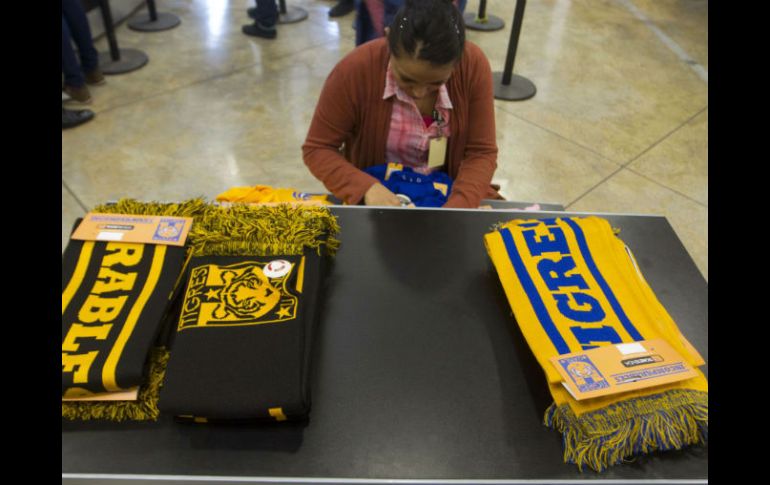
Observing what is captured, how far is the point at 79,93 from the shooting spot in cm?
308

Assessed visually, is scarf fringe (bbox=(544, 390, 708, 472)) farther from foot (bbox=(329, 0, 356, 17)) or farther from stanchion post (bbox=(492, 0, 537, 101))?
foot (bbox=(329, 0, 356, 17))

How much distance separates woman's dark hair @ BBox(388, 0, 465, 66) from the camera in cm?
108

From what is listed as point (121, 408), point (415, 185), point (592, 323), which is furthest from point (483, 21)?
point (121, 408)

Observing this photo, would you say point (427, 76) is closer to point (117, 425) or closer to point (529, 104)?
point (117, 425)

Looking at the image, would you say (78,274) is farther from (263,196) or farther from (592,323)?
(592,323)

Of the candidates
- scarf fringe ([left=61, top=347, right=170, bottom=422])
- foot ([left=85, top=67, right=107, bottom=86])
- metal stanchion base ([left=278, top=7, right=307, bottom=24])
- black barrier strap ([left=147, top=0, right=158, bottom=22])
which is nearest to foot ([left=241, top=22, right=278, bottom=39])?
metal stanchion base ([left=278, top=7, right=307, bottom=24])

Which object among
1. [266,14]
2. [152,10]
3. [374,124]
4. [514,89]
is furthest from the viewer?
[152,10]

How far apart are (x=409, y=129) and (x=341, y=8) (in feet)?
11.7

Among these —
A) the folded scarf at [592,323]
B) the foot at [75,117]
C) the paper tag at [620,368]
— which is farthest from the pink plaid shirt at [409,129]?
the foot at [75,117]

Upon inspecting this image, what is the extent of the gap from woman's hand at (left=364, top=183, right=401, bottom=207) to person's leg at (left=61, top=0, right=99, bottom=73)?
2.84 m

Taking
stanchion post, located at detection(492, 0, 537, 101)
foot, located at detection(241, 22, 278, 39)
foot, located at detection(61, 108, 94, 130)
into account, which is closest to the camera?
foot, located at detection(61, 108, 94, 130)
